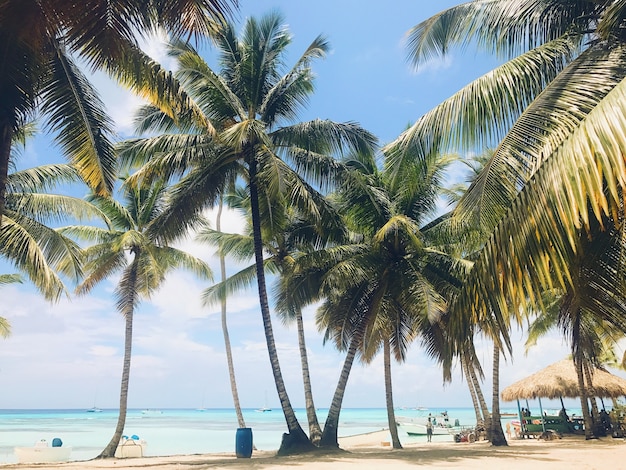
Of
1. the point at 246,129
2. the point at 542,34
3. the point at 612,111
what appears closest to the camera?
the point at 612,111

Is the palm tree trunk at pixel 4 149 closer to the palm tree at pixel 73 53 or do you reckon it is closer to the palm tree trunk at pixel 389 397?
the palm tree at pixel 73 53

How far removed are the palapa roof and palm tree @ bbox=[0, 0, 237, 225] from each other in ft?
62.6

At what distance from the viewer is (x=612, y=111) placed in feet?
11.1

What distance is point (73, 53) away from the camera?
8.40m

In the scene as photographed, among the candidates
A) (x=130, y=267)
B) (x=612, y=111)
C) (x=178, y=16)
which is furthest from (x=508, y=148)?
(x=130, y=267)

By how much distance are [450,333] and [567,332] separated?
1.86 m

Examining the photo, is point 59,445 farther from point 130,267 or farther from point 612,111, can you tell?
point 612,111

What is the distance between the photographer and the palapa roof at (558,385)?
2144 centimetres

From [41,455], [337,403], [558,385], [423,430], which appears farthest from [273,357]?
[423,430]

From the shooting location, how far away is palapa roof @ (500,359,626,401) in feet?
70.3

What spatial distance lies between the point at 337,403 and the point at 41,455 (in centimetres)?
929

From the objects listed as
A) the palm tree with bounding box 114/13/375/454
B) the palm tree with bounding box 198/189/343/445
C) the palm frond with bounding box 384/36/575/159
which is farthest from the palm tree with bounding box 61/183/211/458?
the palm frond with bounding box 384/36/575/159

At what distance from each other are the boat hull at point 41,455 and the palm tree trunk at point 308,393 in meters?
7.89

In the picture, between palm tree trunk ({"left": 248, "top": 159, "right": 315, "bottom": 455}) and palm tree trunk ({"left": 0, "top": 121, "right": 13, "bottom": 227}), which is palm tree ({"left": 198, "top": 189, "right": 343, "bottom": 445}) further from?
palm tree trunk ({"left": 0, "top": 121, "right": 13, "bottom": 227})
